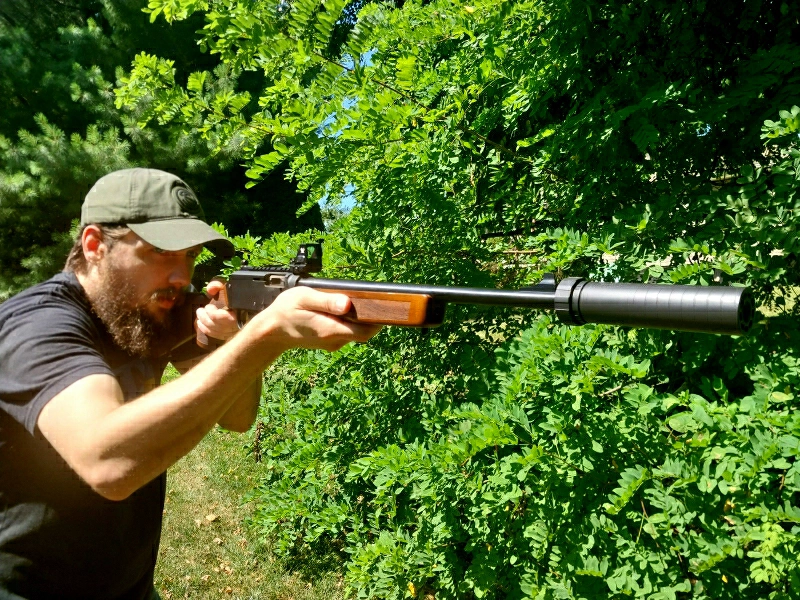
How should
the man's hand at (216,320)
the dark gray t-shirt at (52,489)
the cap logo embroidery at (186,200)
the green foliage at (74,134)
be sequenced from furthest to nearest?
the green foliage at (74,134)
the man's hand at (216,320)
the cap logo embroidery at (186,200)
the dark gray t-shirt at (52,489)

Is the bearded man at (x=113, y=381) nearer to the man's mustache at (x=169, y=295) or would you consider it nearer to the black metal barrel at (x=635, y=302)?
the man's mustache at (x=169, y=295)

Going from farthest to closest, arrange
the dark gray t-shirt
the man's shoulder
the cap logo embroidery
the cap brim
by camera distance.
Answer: the cap logo embroidery, the cap brim, the man's shoulder, the dark gray t-shirt

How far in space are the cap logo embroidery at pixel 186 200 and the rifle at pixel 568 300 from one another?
0.44 m

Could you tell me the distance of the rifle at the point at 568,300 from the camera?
148 cm

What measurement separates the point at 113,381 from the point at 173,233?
83cm

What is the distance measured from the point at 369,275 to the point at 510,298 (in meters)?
1.87

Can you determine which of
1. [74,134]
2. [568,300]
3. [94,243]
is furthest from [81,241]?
[74,134]

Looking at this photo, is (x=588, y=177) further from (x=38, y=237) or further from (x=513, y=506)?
(x=38, y=237)

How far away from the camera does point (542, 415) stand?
2.63m

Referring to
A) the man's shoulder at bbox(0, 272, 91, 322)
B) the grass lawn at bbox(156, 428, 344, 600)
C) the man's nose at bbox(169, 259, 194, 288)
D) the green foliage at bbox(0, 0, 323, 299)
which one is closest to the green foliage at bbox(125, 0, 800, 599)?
the grass lawn at bbox(156, 428, 344, 600)

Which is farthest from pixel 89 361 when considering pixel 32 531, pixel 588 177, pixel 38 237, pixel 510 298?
pixel 38 237

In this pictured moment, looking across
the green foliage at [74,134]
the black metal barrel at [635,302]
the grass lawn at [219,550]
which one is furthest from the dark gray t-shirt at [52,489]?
the green foliage at [74,134]

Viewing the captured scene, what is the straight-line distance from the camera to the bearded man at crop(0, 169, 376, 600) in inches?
58.6

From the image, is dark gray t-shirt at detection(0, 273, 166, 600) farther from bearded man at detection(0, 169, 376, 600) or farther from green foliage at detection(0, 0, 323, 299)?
green foliage at detection(0, 0, 323, 299)
